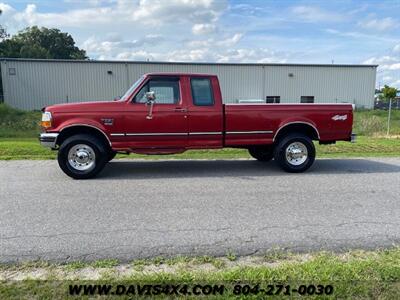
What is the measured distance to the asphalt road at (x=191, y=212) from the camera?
3.96 meters

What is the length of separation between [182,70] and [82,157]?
27470 mm

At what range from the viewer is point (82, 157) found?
718 cm

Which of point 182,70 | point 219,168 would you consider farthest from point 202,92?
point 182,70

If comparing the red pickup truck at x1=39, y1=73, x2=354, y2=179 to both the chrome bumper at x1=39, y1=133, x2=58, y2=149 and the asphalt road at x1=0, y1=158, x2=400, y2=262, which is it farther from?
the asphalt road at x1=0, y1=158, x2=400, y2=262

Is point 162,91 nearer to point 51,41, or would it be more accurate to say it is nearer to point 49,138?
point 49,138

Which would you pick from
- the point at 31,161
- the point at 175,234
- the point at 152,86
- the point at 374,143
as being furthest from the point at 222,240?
the point at 374,143

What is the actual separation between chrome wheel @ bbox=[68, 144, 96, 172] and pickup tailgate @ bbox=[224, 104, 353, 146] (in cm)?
294

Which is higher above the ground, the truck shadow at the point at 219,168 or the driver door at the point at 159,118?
the driver door at the point at 159,118

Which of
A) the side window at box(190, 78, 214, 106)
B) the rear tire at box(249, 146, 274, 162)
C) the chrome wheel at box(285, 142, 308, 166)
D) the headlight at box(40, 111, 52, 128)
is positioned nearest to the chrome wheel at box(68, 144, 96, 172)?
the headlight at box(40, 111, 52, 128)

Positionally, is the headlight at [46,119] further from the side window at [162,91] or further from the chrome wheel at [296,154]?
the chrome wheel at [296,154]

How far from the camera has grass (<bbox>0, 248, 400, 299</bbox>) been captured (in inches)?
115

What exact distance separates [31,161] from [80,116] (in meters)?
3.10

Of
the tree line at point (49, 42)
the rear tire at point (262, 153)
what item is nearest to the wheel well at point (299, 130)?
the rear tire at point (262, 153)

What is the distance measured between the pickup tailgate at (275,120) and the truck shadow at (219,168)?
2.43 ft
